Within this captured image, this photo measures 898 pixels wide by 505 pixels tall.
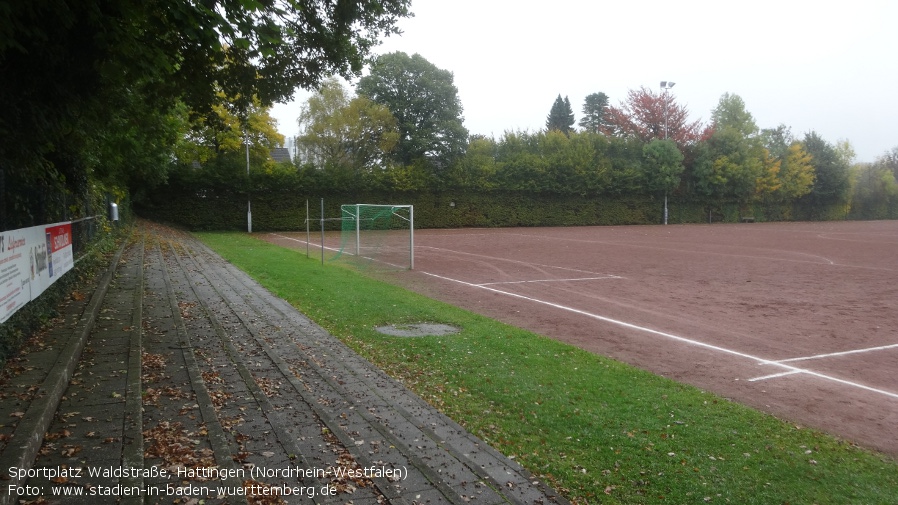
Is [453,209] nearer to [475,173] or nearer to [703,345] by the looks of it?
[475,173]

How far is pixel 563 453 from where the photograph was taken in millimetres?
5203

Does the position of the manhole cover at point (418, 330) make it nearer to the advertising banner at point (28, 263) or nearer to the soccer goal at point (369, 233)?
the advertising banner at point (28, 263)

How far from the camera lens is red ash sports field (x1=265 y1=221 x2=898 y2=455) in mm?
7527

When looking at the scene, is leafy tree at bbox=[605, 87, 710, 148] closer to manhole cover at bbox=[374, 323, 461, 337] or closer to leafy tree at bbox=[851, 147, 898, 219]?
leafy tree at bbox=[851, 147, 898, 219]

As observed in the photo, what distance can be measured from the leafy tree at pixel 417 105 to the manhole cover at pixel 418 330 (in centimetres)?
4959

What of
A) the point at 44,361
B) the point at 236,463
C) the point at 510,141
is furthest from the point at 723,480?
the point at 510,141

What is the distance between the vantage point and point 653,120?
70.6 meters

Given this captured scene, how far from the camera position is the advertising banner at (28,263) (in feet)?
19.3

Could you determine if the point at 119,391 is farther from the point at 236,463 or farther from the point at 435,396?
the point at 435,396

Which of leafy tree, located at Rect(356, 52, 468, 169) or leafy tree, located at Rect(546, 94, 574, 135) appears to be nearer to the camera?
leafy tree, located at Rect(356, 52, 468, 169)

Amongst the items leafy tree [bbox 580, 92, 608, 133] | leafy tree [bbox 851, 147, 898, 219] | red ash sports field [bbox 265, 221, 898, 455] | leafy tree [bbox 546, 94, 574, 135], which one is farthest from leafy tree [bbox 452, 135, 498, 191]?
leafy tree [bbox 580, 92, 608, 133]

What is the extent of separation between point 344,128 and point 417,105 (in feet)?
28.6

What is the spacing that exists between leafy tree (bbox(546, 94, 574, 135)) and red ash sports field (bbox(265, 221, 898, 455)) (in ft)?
246

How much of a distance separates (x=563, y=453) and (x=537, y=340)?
437 cm
